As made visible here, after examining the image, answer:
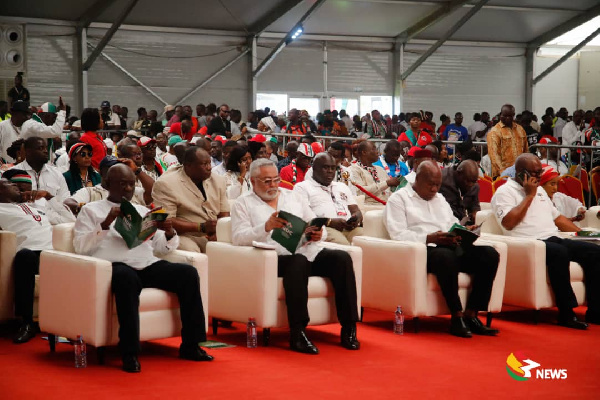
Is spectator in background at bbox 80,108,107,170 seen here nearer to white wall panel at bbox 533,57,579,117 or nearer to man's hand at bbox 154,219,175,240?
man's hand at bbox 154,219,175,240

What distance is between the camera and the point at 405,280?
6.47 meters

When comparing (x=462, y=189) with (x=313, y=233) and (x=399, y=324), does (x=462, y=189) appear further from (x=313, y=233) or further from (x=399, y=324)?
(x=313, y=233)

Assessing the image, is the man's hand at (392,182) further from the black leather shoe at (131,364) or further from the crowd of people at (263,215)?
the black leather shoe at (131,364)

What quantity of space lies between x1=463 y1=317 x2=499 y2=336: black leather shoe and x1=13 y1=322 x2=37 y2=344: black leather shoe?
10.2 ft

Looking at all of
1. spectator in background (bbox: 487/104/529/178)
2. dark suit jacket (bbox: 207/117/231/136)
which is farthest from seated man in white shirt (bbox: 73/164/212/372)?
dark suit jacket (bbox: 207/117/231/136)

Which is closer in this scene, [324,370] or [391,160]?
[324,370]

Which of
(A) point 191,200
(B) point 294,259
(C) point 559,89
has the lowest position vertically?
(B) point 294,259

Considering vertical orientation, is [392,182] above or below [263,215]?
above

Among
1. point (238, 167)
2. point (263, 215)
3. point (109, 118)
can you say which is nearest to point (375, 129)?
point (109, 118)

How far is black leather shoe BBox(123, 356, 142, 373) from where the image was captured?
16.4 feet

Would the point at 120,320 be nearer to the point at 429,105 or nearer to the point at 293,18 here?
the point at 293,18

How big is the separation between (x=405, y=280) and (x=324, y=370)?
1500 mm

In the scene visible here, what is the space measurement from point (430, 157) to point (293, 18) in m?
12.0

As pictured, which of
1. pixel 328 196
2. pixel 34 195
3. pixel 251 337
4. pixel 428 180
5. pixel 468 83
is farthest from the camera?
pixel 468 83
